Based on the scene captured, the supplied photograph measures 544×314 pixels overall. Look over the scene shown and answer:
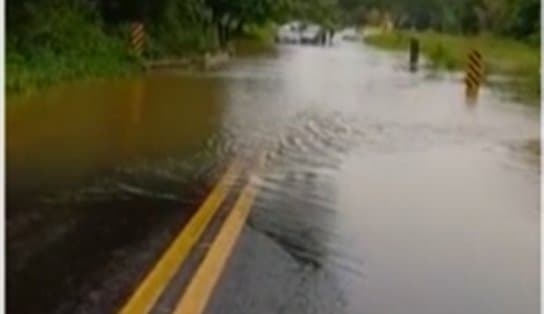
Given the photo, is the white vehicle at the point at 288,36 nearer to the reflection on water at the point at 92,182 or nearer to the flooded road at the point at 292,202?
the flooded road at the point at 292,202

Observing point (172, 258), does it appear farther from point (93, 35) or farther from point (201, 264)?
point (93, 35)

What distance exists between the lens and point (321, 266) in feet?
25.2

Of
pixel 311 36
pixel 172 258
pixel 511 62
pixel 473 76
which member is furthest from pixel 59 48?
pixel 311 36

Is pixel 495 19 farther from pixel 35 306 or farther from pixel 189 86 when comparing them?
pixel 35 306

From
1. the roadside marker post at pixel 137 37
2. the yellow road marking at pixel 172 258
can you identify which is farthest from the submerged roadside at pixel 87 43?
the yellow road marking at pixel 172 258

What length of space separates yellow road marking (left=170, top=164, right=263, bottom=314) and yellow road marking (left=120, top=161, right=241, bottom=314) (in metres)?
0.14

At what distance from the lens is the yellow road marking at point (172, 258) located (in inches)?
252

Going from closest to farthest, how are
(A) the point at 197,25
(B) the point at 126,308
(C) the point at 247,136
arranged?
(B) the point at 126,308
(C) the point at 247,136
(A) the point at 197,25

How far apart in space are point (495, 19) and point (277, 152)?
2969 inches

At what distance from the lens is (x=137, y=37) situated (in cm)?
3300

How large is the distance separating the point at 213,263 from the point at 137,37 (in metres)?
26.0

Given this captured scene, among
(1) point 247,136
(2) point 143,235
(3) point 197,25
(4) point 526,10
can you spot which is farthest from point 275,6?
(2) point 143,235

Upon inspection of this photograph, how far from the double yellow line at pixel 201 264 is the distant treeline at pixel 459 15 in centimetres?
5446

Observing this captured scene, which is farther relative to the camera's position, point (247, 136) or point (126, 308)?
point (247, 136)
